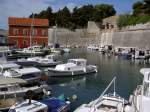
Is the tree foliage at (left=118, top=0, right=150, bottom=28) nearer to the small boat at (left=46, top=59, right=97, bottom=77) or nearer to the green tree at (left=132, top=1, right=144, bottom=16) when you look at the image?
the green tree at (left=132, top=1, right=144, bottom=16)

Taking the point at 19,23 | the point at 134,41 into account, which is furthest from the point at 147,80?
the point at 19,23

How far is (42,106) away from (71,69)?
13766 millimetres

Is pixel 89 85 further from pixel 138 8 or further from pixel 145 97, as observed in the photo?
pixel 138 8

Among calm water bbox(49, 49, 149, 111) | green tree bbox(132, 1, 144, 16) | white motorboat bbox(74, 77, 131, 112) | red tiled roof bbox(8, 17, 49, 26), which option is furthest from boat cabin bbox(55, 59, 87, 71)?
green tree bbox(132, 1, 144, 16)

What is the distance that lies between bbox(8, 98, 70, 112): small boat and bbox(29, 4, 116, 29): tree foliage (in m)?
65.3

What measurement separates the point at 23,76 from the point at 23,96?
4710 mm

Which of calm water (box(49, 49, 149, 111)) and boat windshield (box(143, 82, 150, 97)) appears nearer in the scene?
boat windshield (box(143, 82, 150, 97))

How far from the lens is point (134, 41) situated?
50.3 metres

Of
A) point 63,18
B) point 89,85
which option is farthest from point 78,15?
point 89,85

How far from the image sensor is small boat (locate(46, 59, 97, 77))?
2489cm

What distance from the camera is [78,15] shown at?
8250 cm

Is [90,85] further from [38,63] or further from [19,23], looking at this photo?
[19,23]

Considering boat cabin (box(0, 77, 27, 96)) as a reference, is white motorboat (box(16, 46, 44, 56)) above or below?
above

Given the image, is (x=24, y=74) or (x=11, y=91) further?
(x=24, y=74)
